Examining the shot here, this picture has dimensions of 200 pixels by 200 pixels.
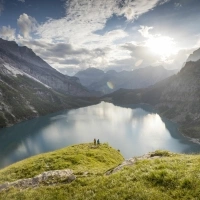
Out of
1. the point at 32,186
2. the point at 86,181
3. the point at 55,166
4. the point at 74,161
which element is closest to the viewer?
the point at 86,181

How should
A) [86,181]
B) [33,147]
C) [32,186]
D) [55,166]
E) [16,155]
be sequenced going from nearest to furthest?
[86,181], [32,186], [55,166], [16,155], [33,147]

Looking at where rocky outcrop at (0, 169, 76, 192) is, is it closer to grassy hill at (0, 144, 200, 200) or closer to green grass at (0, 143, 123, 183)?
grassy hill at (0, 144, 200, 200)

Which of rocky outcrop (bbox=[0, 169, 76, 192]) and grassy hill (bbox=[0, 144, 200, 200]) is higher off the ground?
grassy hill (bbox=[0, 144, 200, 200])

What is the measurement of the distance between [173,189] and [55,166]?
80.8 feet

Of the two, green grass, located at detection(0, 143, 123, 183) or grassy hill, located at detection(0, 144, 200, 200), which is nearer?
grassy hill, located at detection(0, 144, 200, 200)

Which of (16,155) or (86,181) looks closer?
(86,181)

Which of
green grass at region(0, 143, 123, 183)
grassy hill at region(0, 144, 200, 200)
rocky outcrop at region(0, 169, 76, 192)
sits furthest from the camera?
green grass at region(0, 143, 123, 183)

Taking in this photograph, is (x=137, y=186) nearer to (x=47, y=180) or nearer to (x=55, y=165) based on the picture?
(x=47, y=180)

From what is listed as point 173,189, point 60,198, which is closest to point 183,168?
point 173,189

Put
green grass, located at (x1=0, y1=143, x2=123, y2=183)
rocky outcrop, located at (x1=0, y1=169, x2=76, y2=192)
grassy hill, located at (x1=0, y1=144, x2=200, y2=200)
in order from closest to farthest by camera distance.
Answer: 1. grassy hill, located at (x1=0, y1=144, x2=200, y2=200)
2. rocky outcrop, located at (x1=0, y1=169, x2=76, y2=192)
3. green grass, located at (x1=0, y1=143, x2=123, y2=183)

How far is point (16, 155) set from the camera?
565 ft

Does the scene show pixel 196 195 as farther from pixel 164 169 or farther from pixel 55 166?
pixel 55 166

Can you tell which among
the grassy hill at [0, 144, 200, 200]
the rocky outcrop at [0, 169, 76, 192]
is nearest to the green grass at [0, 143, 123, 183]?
the rocky outcrop at [0, 169, 76, 192]

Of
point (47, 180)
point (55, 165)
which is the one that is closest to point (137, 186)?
point (47, 180)
